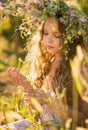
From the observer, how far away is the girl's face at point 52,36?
2.64m

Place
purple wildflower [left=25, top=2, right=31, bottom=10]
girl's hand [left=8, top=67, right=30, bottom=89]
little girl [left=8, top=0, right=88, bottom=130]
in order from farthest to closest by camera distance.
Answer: purple wildflower [left=25, top=2, right=31, bottom=10], little girl [left=8, top=0, right=88, bottom=130], girl's hand [left=8, top=67, right=30, bottom=89]

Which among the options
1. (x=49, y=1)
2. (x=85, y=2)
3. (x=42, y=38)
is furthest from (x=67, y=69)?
(x=85, y=2)

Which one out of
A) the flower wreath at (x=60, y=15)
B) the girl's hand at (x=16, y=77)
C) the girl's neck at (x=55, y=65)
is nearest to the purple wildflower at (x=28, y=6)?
the flower wreath at (x=60, y=15)

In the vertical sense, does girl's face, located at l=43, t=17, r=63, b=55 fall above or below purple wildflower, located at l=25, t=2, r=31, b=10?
below

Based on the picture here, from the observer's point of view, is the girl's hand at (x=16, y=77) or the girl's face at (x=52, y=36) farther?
Result: the girl's face at (x=52, y=36)

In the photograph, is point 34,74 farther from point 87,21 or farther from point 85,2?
point 85,2

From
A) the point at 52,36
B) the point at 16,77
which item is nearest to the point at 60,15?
the point at 52,36

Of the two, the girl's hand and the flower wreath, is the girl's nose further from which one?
the girl's hand

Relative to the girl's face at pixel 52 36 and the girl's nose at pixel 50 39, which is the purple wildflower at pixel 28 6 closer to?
the girl's face at pixel 52 36

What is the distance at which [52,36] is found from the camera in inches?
105

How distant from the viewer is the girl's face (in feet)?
8.68

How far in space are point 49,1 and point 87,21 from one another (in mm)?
318

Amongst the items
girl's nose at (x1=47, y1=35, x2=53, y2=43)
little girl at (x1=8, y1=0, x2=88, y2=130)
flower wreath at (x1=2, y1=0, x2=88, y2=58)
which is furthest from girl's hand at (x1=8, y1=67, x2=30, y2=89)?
flower wreath at (x1=2, y1=0, x2=88, y2=58)

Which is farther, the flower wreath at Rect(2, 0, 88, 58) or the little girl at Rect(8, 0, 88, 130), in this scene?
the flower wreath at Rect(2, 0, 88, 58)
